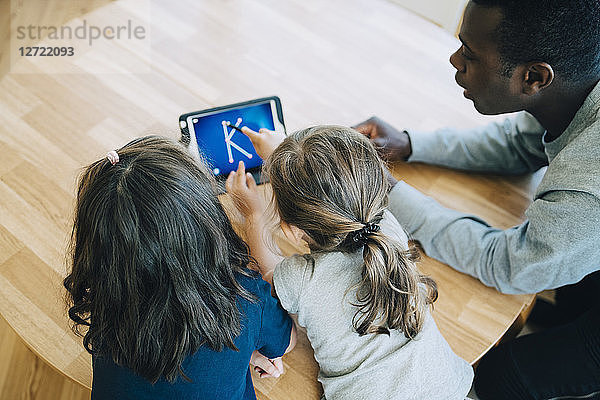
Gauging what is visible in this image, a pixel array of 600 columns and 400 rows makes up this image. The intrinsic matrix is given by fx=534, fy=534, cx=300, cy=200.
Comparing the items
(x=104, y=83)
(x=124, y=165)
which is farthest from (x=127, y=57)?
(x=124, y=165)

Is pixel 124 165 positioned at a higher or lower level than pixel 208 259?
higher

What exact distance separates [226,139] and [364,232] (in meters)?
0.41

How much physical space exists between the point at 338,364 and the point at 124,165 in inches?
18.7

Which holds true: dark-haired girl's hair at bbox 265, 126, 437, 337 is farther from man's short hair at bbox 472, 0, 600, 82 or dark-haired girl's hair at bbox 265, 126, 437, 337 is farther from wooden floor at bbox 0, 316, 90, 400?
wooden floor at bbox 0, 316, 90, 400

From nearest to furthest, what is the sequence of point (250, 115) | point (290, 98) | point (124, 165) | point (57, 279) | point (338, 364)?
1. point (124, 165)
2. point (338, 364)
3. point (57, 279)
4. point (250, 115)
5. point (290, 98)

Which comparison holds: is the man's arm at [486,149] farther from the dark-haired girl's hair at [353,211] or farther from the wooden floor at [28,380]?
the wooden floor at [28,380]

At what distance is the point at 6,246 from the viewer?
3.43ft

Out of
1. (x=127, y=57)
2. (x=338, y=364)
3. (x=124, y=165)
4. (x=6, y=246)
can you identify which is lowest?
(x=6, y=246)

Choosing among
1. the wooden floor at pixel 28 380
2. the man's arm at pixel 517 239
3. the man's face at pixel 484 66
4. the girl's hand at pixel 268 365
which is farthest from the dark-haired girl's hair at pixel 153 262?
the wooden floor at pixel 28 380

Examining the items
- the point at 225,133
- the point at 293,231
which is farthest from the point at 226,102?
the point at 293,231

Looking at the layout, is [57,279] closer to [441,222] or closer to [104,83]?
[104,83]

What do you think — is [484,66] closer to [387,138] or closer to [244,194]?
[387,138]

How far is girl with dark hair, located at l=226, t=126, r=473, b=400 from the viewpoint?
2.75 feet

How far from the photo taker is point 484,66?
992 mm
